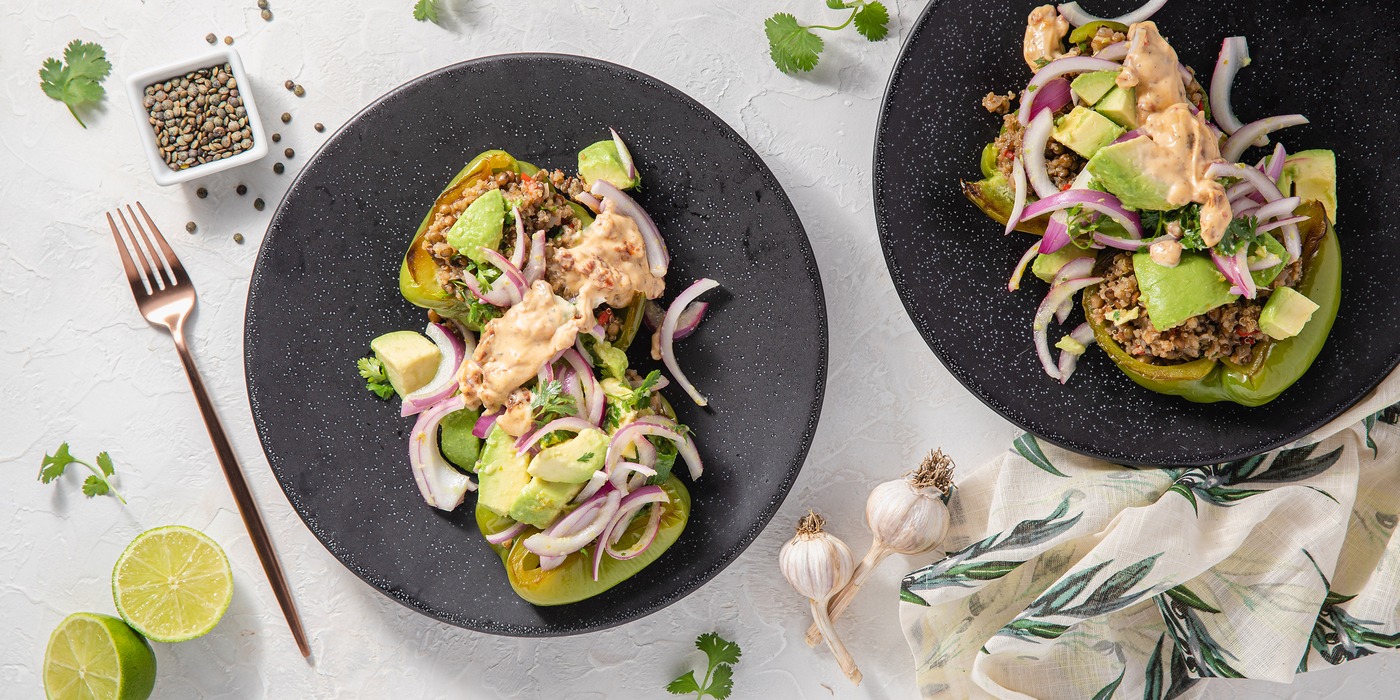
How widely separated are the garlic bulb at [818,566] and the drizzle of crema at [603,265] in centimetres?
100

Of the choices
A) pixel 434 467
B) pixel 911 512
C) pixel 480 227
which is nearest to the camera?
pixel 480 227

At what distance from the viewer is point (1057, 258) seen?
93.4 inches

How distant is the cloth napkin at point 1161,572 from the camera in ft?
8.14

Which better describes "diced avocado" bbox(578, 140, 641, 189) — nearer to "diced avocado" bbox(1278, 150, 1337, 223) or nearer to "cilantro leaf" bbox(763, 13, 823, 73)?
"cilantro leaf" bbox(763, 13, 823, 73)

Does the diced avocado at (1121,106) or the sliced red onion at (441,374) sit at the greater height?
the diced avocado at (1121,106)

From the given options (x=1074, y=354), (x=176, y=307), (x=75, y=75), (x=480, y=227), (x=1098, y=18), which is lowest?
(x=1074, y=354)

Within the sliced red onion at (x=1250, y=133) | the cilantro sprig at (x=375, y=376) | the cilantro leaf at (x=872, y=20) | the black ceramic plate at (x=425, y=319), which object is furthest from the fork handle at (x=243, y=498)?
the sliced red onion at (x=1250, y=133)

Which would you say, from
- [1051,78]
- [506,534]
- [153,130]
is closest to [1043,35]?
[1051,78]

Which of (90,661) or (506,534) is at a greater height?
(506,534)

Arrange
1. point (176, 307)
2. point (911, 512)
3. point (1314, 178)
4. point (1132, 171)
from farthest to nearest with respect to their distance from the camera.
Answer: point (176, 307) → point (911, 512) → point (1314, 178) → point (1132, 171)

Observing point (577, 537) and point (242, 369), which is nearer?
point (577, 537)

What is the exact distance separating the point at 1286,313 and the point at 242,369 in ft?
10.8

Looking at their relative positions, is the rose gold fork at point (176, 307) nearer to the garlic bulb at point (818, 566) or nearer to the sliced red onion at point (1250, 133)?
the garlic bulb at point (818, 566)

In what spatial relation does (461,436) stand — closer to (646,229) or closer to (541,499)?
(541,499)
